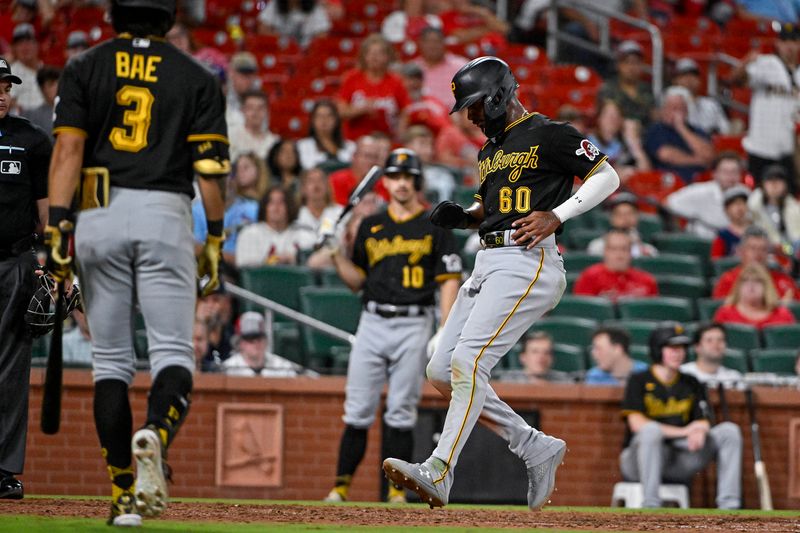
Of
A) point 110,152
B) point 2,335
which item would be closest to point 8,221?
point 2,335

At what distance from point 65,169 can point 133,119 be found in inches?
11.9

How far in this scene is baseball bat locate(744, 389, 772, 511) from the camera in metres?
9.08

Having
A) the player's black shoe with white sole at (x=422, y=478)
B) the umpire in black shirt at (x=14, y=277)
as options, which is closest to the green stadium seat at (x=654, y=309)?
the player's black shoe with white sole at (x=422, y=478)

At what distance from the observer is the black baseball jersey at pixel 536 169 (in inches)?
229

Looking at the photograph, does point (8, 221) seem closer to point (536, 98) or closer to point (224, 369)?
point (224, 369)

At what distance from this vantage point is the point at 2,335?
6324 millimetres

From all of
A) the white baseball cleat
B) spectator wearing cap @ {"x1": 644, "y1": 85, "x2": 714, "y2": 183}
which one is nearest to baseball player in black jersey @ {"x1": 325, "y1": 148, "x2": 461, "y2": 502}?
the white baseball cleat

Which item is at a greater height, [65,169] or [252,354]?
[65,169]

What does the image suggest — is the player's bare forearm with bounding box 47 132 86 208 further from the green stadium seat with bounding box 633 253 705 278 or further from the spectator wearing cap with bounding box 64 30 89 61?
the green stadium seat with bounding box 633 253 705 278

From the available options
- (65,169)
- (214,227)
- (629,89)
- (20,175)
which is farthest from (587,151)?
(629,89)

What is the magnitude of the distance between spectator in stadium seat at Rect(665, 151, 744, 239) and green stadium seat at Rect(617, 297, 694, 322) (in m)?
2.18

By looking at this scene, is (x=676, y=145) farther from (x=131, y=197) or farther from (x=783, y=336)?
(x=131, y=197)

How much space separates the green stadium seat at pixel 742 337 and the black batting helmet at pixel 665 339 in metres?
1.53

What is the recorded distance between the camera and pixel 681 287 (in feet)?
37.3
